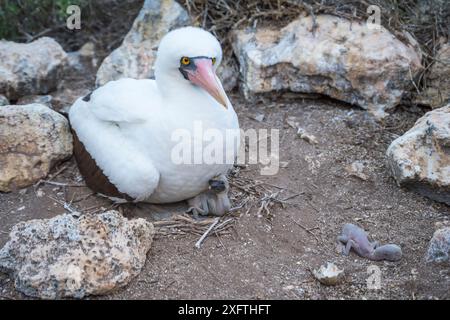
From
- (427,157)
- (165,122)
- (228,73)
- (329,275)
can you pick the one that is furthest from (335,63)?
(329,275)

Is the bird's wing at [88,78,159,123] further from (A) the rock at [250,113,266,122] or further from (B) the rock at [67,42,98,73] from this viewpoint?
(B) the rock at [67,42,98,73]

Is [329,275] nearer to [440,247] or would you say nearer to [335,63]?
[440,247]

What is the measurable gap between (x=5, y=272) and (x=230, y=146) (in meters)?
1.56

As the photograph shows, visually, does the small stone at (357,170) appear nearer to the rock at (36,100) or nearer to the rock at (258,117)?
the rock at (258,117)

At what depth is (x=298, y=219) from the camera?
Answer: 414 centimetres

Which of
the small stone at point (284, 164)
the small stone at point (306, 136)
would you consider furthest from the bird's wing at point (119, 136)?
the small stone at point (306, 136)

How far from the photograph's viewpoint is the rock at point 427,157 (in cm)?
411

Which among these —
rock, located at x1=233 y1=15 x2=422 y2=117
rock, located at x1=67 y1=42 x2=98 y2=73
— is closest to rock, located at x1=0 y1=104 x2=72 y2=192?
rock, located at x1=67 y1=42 x2=98 y2=73

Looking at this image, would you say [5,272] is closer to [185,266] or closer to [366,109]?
[185,266]

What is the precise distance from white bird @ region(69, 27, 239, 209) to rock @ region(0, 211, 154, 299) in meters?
0.51

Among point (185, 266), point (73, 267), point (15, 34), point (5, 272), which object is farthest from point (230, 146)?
point (15, 34)

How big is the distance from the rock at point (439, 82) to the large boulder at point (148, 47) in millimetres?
1687

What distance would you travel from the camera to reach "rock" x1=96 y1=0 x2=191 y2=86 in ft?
17.8

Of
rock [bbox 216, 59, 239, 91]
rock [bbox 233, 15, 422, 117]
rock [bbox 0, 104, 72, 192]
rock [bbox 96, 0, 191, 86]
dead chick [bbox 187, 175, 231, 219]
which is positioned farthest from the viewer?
rock [bbox 216, 59, 239, 91]
